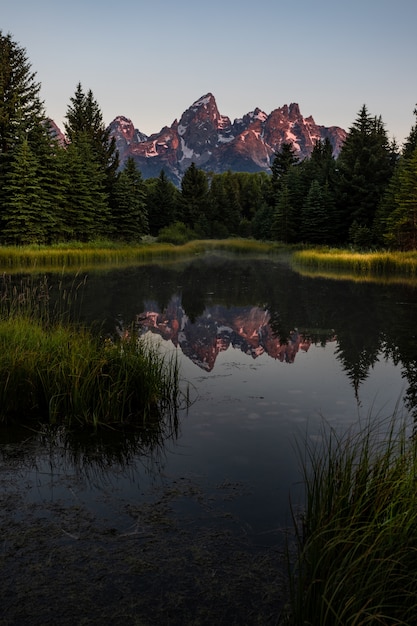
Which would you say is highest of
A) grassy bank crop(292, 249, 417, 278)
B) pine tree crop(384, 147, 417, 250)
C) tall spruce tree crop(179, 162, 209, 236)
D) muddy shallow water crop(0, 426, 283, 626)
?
tall spruce tree crop(179, 162, 209, 236)

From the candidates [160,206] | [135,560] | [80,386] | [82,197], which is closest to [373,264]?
[80,386]

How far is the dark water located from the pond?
22 mm

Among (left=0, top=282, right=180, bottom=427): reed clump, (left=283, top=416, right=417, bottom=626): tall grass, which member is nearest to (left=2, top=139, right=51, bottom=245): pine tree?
(left=0, top=282, right=180, bottom=427): reed clump

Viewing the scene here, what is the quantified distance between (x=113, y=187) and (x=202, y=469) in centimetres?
5005

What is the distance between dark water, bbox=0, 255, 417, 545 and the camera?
466cm

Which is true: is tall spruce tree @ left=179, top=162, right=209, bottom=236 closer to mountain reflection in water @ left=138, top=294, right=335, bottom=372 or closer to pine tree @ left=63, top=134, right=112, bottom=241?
pine tree @ left=63, top=134, right=112, bottom=241

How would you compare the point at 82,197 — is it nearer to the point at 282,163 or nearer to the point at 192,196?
the point at 282,163

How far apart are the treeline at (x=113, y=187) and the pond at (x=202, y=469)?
95.1ft

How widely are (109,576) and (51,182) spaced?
4173 cm

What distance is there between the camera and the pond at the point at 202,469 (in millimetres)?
3479

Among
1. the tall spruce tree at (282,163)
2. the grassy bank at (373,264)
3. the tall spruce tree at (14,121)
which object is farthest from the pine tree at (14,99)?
the tall spruce tree at (282,163)

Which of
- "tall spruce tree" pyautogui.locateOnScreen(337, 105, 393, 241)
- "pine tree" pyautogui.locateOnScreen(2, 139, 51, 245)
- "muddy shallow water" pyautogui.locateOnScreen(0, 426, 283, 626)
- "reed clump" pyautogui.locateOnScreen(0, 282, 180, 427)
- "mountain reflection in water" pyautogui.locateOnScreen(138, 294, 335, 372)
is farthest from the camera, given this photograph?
"tall spruce tree" pyautogui.locateOnScreen(337, 105, 393, 241)

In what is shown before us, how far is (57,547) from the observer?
3734 millimetres

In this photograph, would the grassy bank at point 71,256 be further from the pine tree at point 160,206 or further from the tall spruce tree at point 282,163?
the tall spruce tree at point 282,163
